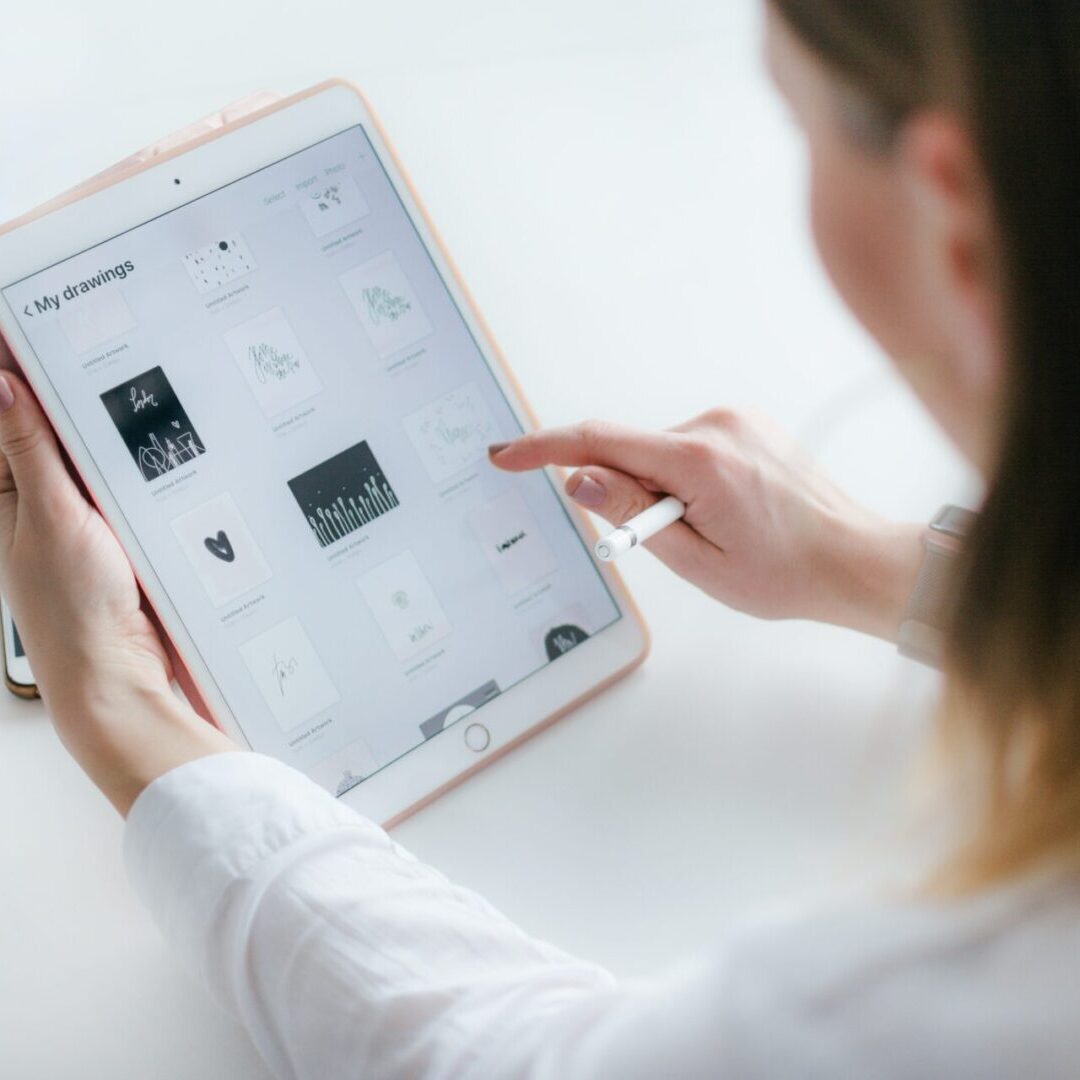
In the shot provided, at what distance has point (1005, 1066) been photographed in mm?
302

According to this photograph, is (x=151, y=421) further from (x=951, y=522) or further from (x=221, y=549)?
(x=951, y=522)

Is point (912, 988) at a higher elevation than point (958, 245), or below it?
below

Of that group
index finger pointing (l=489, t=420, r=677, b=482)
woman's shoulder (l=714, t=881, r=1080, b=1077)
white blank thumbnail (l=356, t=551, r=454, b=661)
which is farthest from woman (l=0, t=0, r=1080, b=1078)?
index finger pointing (l=489, t=420, r=677, b=482)

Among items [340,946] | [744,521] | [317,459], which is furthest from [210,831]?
[744,521]

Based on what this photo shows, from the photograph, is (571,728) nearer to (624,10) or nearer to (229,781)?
(229,781)

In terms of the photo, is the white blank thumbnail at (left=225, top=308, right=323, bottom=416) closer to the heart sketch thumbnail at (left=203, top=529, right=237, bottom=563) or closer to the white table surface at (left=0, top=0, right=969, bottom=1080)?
the heart sketch thumbnail at (left=203, top=529, right=237, bottom=563)

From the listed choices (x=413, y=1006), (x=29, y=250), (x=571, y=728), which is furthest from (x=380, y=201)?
(x=413, y=1006)

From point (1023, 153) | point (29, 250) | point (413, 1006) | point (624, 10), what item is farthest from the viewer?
point (624, 10)

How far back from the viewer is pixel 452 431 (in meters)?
0.64

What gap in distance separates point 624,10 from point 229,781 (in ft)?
2.10

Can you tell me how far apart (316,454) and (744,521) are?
0.75ft

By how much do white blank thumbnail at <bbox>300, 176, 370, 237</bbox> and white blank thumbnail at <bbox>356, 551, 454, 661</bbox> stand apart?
176 mm

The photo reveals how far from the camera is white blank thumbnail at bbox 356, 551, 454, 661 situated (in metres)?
0.61

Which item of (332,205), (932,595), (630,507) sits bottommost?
(932,595)
